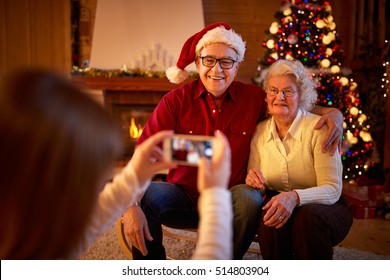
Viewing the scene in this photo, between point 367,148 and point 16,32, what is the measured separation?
9.32ft

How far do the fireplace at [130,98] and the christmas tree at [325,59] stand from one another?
849 mm

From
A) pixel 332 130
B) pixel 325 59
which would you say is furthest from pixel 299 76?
pixel 325 59

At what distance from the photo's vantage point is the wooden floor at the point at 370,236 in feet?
5.80

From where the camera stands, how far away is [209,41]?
1.39 m

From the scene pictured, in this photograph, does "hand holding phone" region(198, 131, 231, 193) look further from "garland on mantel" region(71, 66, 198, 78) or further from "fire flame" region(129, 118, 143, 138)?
"fire flame" region(129, 118, 143, 138)

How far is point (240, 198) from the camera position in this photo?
1.15 metres

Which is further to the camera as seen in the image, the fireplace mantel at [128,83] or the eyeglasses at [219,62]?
the fireplace mantel at [128,83]

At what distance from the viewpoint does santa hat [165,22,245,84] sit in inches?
54.5

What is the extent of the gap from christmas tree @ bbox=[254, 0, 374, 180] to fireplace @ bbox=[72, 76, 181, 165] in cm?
85

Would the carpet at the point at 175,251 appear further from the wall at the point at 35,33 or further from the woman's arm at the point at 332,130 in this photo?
the wall at the point at 35,33

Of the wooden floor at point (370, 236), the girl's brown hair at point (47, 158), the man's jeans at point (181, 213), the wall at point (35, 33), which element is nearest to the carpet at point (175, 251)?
the wooden floor at point (370, 236)

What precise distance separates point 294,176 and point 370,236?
0.95 metres

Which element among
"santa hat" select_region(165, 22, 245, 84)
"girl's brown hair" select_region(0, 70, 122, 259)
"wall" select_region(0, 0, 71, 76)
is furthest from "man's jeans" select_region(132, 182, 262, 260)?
"wall" select_region(0, 0, 71, 76)
